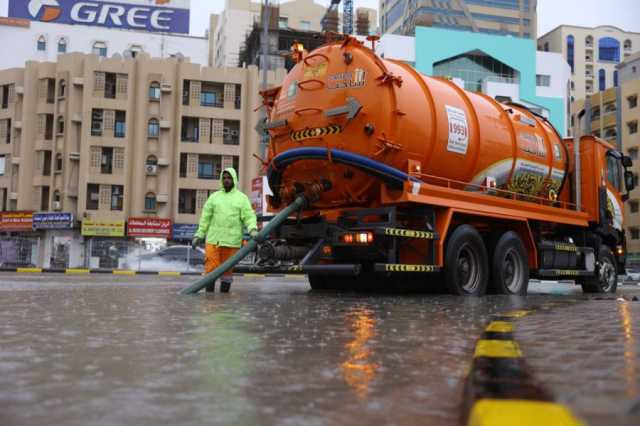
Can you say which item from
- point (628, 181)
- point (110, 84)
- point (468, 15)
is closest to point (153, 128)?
point (110, 84)

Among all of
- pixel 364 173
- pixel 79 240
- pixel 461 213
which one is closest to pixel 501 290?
pixel 461 213

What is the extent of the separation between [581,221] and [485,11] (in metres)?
68.7

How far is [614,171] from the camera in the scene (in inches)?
543

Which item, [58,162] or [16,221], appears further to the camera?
[58,162]

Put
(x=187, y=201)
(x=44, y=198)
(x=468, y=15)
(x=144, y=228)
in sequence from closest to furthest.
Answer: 1. (x=144, y=228)
2. (x=187, y=201)
3. (x=44, y=198)
4. (x=468, y=15)

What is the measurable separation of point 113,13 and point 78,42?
3.70 meters

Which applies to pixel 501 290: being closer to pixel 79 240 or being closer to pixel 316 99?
pixel 316 99

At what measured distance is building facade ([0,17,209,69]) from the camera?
5412cm

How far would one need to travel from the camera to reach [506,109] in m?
10.9

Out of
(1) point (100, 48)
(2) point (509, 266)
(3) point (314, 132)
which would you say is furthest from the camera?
(1) point (100, 48)

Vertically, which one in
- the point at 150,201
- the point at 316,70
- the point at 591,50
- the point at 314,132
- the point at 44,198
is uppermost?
the point at 591,50

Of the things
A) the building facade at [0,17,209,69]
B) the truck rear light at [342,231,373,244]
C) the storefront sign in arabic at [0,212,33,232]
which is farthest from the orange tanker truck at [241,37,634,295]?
the building facade at [0,17,209,69]

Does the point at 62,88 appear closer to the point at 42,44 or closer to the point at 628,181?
the point at 42,44

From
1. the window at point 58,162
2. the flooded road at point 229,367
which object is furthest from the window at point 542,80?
the flooded road at point 229,367
